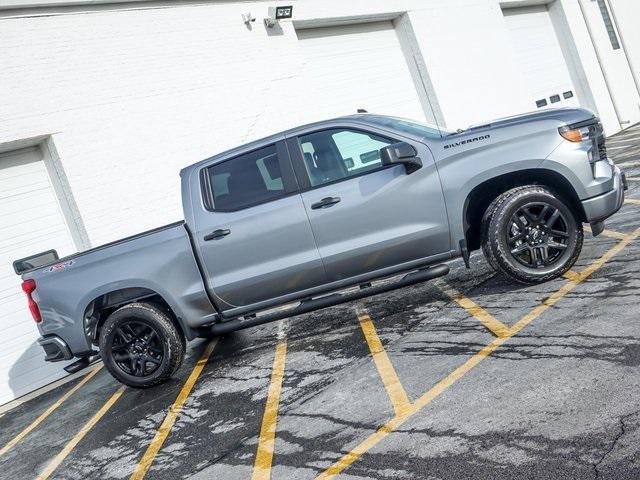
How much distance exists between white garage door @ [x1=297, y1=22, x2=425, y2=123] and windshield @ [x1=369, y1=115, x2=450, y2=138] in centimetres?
647

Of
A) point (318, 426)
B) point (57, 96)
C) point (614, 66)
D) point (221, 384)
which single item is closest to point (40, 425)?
point (221, 384)

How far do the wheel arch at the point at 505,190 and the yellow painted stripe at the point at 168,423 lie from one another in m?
2.95

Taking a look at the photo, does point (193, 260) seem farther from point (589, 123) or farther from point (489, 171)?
point (589, 123)

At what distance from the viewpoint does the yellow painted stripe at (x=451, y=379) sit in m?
4.21

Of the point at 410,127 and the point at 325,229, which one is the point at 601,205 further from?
the point at 325,229

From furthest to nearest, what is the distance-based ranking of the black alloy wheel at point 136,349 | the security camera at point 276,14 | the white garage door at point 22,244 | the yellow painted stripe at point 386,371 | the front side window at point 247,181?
the security camera at point 276,14, the white garage door at point 22,244, the black alloy wheel at point 136,349, the front side window at point 247,181, the yellow painted stripe at point 386,371

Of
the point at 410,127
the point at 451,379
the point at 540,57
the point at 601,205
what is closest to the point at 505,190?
the point at 601,205

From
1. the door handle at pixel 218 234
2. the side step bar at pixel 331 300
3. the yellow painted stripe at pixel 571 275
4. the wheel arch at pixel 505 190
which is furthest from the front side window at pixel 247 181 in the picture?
the yellow painted stripe at pixel 571 275

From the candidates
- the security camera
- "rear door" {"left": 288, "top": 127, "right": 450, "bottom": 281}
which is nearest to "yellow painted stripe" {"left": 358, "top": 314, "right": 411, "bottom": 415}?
"rear door" {"left": 288, "top": 127, "right": 450, "bottom": 281}

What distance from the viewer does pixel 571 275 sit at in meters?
6.57

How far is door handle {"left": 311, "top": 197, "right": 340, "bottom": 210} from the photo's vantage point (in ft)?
21.5

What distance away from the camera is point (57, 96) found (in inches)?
417

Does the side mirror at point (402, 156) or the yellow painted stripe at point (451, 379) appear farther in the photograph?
the side mirror at point (402, 156)

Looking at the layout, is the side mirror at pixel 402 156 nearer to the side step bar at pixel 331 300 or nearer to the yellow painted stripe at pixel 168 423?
the side step bar at pixel 331 300
